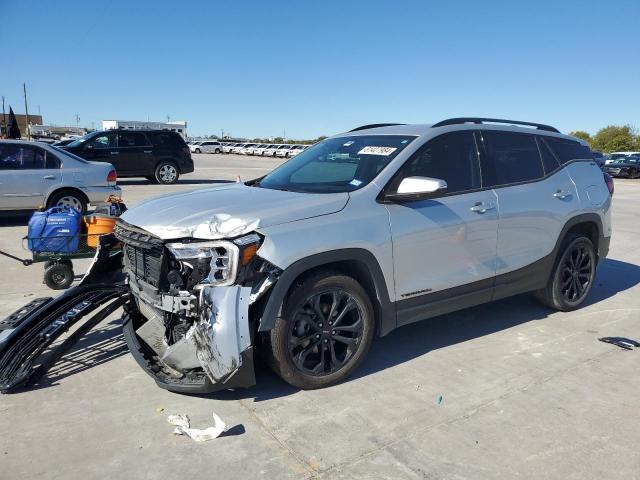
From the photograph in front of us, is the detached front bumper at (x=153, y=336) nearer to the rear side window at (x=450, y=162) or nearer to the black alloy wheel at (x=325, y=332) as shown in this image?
the black alloy wheel at (x=325, y=332)

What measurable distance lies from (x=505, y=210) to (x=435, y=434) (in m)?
2.14

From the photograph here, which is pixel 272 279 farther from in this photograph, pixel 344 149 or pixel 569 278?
pixel 569 278

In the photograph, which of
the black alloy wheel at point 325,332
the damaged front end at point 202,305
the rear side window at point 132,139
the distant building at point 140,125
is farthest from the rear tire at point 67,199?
the distant building at point 140,125

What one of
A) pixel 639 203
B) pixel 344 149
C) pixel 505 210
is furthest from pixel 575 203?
pixel 639 203

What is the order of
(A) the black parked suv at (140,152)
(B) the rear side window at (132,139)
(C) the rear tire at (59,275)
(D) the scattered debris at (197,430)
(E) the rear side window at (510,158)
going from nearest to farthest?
1. (D) the scattered debris at (197,430)
2. (E) the rear side window at (510,158)
3. (C) the rear tire at (59,275)
4. (A) the black parked suv at (140,152)
5. (B) the rear side window at (132,139)

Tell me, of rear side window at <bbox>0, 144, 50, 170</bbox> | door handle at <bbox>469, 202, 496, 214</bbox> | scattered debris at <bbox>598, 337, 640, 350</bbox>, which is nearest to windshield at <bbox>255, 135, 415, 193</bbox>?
door handle at <bbox>469, 202, 496, 214</bbox>

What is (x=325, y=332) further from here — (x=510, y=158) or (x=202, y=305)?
(x=510, y=158)

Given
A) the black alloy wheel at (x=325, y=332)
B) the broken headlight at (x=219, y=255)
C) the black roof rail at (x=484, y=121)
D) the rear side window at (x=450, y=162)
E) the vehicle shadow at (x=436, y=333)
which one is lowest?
the vehicle shadow at (x=436, y=333)

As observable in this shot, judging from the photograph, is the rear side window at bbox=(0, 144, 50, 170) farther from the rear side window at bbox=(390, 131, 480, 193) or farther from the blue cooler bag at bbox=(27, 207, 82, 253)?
the rear side window at bbox=(390, 131, 480, 193)

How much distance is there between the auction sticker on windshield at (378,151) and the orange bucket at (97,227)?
2968 millimetres

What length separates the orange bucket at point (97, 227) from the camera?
5695mm

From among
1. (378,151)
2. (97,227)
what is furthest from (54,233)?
(378,151)

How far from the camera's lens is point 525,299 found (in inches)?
227

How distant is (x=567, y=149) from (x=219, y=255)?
3.87 meters
